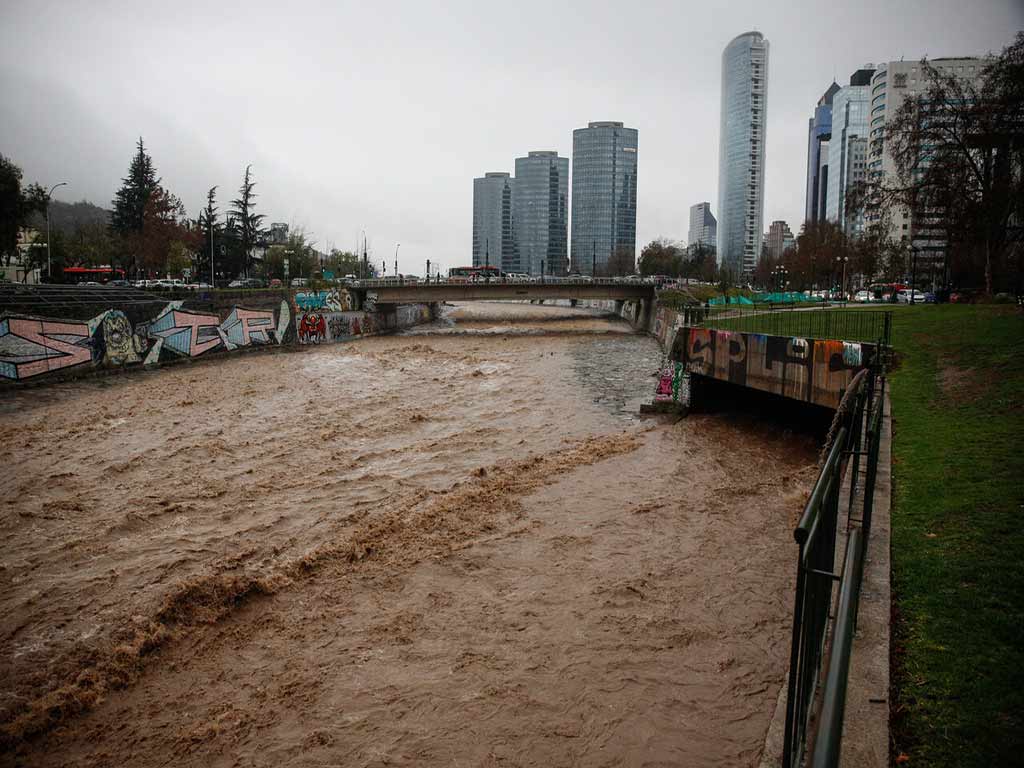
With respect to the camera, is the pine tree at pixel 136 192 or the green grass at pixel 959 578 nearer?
the green grass at pixel 959 578

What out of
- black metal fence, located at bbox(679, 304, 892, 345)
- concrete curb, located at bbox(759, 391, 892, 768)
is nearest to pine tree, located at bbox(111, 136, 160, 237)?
black metal fence, located at bbox(679, 304, 892, 345)

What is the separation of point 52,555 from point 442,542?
7.00 m

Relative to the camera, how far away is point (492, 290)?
234 feet

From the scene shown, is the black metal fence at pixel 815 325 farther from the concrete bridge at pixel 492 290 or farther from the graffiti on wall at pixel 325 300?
the concrete bridge at pixel 492 290

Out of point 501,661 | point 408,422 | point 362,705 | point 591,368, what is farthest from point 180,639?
point 591,368

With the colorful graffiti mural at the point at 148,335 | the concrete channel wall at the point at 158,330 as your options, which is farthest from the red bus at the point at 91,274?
the colorful graffiti mural at the point at 148,335

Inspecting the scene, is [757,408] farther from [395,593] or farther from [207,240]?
[207,240]

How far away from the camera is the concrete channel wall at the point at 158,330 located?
30938 mm

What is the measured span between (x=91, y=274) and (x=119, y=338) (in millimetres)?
43740

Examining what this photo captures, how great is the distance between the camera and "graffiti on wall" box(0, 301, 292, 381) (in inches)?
1200

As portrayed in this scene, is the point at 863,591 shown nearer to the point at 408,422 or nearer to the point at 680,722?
the point at 680,722

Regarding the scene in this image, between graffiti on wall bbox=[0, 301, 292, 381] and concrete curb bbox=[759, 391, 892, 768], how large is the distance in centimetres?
3437

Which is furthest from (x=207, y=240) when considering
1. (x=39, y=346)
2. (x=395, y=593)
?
(x=395, y=593)

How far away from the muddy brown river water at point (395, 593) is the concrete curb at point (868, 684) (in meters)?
1.99
